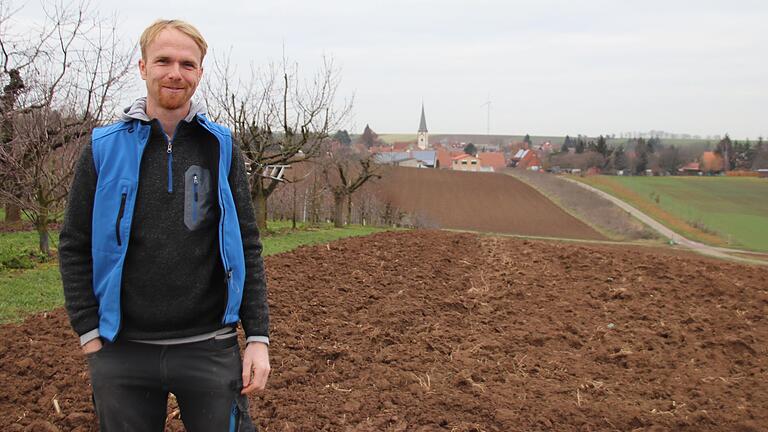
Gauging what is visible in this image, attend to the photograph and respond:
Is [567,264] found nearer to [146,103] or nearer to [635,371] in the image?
[635,371]

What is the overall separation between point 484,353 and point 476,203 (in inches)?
1318

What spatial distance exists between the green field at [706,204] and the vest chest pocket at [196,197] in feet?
91.7

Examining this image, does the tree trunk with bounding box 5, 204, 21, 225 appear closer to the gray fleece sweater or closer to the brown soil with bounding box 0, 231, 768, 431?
the brown soil with bounding box 0, 231, 768, 431

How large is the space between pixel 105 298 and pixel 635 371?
15.7 ft

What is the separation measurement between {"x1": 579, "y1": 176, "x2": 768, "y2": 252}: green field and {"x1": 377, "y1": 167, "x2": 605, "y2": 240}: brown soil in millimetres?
5819

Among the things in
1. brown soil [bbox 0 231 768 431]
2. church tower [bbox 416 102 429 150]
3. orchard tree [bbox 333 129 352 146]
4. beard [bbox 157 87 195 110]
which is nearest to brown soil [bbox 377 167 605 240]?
orchard tree [bbox 333 129 352 146]

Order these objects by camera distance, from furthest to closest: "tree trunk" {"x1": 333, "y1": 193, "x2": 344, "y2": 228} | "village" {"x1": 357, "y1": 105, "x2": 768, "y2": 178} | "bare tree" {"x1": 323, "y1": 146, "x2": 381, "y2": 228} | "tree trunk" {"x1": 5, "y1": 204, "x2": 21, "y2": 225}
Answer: "village" {"x1": 357, "y1": 105, "x2": 768, "y2": 178}
"bare tree" {"x1": 323, "y1": 146, "x2": 381, "y2": 228}
"tree trunk" {"x1": 333, "y1": 193, "x2": 344, "y2": 228}
"tree trunk" {"x1": 5, "y1": 204, "x2": 21, "y2": 225}

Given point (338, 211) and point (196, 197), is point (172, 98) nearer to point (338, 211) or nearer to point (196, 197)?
point (196, 197)

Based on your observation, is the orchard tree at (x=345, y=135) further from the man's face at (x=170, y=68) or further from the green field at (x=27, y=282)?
the man's face at (x=170, y=68)

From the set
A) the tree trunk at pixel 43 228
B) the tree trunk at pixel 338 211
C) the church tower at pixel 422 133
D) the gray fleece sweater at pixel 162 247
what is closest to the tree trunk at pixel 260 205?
the tree trunk at pixel 338 211

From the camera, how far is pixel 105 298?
5.75ft

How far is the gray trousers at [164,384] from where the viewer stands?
69.7 inches

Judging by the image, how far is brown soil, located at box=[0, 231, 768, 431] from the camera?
401cm

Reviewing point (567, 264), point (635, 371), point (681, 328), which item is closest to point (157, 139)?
point (635, 371)
